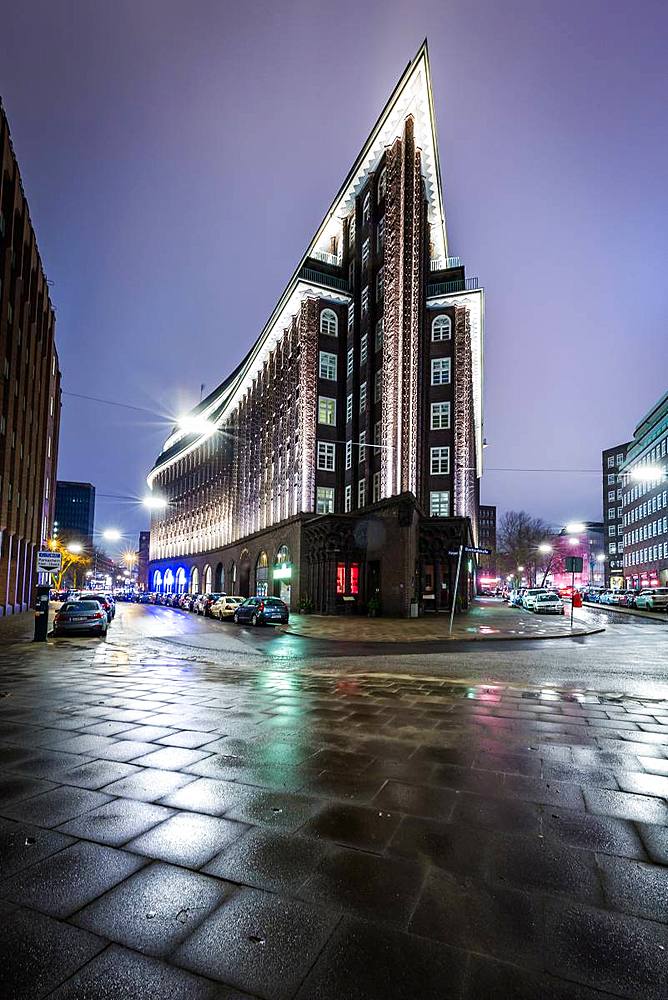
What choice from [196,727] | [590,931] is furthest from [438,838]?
[196,727]

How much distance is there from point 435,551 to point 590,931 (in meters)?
37.7

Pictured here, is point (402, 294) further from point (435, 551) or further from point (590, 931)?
point (590, 931)

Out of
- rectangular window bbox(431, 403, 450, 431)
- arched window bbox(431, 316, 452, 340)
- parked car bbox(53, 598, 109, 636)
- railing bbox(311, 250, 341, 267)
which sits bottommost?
parked car bbox(53, 598, 109, 636)

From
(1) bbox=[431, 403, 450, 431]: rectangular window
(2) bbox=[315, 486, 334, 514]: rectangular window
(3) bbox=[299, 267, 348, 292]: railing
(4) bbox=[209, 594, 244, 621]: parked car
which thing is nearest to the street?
(4) bbox=[209, 594, 244, 621]: parked car

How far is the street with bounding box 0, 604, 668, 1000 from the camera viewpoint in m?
2.62

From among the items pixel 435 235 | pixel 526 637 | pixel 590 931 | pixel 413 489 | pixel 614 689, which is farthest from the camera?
pixel 435 235

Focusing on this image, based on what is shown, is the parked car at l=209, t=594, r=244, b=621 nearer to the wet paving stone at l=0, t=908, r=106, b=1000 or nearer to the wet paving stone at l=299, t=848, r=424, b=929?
the wet paving stone at l=299, t=848, r=424, b=929

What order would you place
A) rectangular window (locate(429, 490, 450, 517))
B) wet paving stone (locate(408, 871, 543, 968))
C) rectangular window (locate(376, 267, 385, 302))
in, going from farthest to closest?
rectangular window (locate(429, 490, 450, 517))
rectangular window (locate(376, 267, 385, 302))
wet paving stone (locate(408, 871, 543, 968))

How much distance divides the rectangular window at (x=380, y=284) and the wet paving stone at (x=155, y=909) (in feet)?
128

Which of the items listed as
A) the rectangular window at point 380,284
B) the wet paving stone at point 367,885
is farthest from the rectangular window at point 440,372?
the wet paving stone at point 367,885

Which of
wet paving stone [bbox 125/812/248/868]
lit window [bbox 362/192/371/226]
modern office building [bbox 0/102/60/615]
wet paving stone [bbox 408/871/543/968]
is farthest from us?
lit window [bbox 362/192/371/226]

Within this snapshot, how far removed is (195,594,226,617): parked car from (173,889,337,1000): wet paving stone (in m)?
37.0

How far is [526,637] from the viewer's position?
73.3 ft

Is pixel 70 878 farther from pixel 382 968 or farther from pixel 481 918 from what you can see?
pixel 481 918
